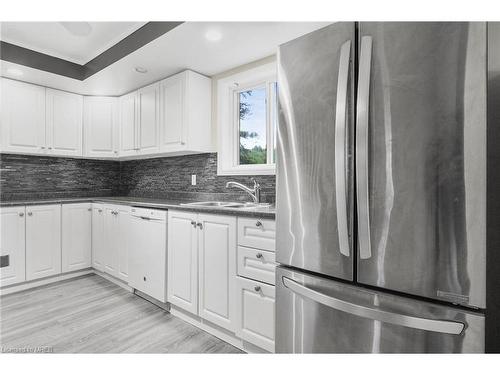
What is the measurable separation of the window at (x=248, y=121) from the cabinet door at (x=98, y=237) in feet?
5.10

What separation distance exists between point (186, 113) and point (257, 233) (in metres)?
1.52

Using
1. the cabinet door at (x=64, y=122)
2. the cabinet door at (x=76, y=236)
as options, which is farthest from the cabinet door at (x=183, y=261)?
the cabinet door at (x=64, y=122)

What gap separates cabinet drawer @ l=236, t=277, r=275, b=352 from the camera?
1.65 m

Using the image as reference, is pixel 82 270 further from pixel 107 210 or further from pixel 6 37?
pixel 6 37

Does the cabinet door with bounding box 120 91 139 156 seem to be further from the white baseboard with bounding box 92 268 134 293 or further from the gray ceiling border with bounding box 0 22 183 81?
the white baseboard with bounding box 92 268 134 293

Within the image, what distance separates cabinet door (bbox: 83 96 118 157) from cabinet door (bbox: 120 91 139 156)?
0.18m

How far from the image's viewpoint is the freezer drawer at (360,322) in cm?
90

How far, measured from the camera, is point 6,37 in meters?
2.54

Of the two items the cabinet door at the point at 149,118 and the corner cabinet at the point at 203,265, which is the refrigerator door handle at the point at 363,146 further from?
the cabinet door at the point at 149,118

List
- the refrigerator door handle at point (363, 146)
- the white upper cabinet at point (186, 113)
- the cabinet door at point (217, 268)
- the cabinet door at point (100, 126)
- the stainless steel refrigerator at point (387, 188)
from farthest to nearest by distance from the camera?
the cabinet door at point (100, 126)
the white upper cabinet at point (186, 113)
the cabinet door at point (217, 268)
the refrigerator door handle at point (363, 146)
the stainless steel refrigerator at point (387, 188)

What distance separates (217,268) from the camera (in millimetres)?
1930

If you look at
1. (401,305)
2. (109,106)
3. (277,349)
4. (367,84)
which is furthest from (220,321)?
(109,106)

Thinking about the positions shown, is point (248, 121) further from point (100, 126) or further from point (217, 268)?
point (100, 126)
